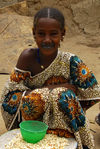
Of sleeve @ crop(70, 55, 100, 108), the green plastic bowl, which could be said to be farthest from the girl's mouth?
the green plastic bowl

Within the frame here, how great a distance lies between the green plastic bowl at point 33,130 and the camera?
170 cm

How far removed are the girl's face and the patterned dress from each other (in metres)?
0.22

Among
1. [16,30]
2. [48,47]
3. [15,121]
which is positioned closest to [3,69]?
[16,30]

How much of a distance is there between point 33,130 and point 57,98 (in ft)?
1.23

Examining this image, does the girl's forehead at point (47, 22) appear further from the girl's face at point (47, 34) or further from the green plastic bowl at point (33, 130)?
the green plastic bowl at point (33, 130)

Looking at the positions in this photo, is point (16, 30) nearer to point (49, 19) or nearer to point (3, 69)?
point (3, 69)

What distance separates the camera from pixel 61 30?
1.96 m

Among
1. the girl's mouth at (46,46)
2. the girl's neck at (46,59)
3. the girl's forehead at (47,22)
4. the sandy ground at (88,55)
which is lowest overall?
→ the sandy ground at (88,55)

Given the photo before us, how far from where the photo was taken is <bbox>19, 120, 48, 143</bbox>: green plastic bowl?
170 centimetres

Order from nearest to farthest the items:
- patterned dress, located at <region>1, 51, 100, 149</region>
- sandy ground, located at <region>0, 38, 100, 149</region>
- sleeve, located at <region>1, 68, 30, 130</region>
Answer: patterned dress, located at <region>1, 51, 100, 149</region>
sleeve, located at <region>1, 68, 30, 130</region>
sandy ground, located at <region>0, 38, 100, 149</region>

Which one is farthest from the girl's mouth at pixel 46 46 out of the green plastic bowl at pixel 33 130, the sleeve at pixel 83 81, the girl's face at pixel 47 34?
the green plastic bowl at pixel 33 130

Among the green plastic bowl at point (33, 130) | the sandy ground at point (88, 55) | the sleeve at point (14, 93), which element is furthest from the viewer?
the sandy ground at point (88, 55)

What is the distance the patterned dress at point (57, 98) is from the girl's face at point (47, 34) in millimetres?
219

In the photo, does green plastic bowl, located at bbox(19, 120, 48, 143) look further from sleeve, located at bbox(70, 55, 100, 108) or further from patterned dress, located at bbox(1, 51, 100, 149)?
sleeve, located at bbox(70, 55, 100, 108)
